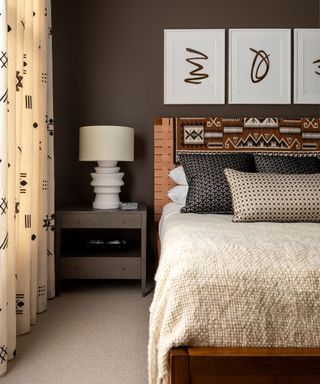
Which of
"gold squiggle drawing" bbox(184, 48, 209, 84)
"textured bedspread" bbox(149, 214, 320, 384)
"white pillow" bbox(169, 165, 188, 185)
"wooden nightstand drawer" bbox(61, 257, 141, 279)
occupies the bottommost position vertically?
"wooden nightstand drawer" bbox(61, 257, 141, 279)

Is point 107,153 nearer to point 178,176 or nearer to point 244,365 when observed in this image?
point 178,176

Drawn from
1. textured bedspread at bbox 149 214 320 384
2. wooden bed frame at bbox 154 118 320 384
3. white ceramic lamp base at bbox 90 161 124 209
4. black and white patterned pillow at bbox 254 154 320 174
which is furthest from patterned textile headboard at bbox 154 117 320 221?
wooden bed frame at bbox 154 118 320 384

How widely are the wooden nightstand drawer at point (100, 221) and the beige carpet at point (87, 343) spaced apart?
496 millimetres

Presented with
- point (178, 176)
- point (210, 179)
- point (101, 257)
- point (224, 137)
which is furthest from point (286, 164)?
point (101, 257)

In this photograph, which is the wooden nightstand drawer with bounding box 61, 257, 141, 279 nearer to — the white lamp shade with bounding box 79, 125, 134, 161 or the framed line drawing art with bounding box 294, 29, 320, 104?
the white lamp shade with bounding box 79, 125, 134, 161

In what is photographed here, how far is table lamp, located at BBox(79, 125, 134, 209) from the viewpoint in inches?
123

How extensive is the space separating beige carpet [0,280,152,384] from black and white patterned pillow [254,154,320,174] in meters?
1.20

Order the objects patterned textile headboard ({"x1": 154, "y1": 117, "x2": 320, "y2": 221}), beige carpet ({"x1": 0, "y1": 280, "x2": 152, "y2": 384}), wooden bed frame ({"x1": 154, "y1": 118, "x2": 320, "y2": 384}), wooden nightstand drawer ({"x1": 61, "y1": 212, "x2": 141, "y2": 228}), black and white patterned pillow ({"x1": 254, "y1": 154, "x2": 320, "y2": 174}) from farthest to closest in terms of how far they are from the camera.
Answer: patterned textile headboard ({"x1": 154, "y1": 117, "x2": 320, "y2": 221}) → wooden nightstand drawer ({"x1": 61, "y1": 212, "x2": 141, "y2": 228}) → black and white patterned pillow ({"x1": 254, "y1": 154, "x2": 320, "y2": 174}) → beige carpet ({"x1": 0, "y1": 280, "x2": 152, "y2": 384}) → wooden bed frame ({"x1": 154, "y1": 118, "x2": 320, "y2": 384})

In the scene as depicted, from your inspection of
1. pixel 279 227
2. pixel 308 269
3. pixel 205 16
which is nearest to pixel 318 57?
pixel 205 16

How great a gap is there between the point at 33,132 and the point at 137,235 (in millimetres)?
1346

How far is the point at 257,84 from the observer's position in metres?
3.53

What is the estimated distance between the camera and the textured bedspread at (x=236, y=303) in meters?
1.31

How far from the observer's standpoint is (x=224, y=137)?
11.3 feet

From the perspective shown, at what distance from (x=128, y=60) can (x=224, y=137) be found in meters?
1.00
